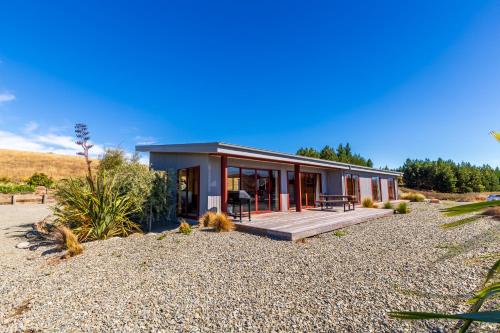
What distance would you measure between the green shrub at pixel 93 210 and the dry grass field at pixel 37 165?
28625 mm

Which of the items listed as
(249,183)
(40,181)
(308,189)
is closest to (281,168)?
(249,183)

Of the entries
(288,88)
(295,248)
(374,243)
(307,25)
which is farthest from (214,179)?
(288,88)

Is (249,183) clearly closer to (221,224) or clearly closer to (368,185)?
(221,224)

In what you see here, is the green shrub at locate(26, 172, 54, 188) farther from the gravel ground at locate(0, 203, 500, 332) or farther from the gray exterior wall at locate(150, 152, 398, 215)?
the gravel ground at locate(0, 203, 500, 332)

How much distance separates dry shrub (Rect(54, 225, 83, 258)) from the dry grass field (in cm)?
2954

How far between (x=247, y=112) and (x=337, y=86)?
8.72m

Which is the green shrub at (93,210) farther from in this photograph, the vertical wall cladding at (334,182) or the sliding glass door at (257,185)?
the vertical wall cladding at (334,182)

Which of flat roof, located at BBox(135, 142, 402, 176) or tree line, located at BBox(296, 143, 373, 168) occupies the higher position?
tree line, located at BBox(296, 143, 373, 168)

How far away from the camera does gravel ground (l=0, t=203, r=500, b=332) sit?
2.99m

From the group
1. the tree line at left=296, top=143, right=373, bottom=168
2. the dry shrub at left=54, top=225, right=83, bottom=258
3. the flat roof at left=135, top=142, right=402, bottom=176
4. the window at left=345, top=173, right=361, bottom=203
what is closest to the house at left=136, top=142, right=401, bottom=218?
the flat roof at left=135, top=142, right=402, bottom=176

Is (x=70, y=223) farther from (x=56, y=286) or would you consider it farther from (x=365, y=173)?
(x=365, y=173)

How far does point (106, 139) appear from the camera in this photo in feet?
43.7

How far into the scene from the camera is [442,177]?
32.1 m

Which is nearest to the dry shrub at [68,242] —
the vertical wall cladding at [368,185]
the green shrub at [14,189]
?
the vertical wall cladding at [368,185]
